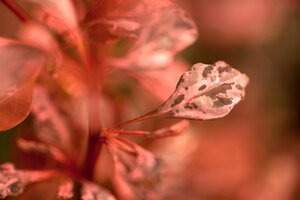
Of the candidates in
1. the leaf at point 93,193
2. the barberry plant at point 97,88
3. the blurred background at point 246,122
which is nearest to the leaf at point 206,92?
the barberry plant at point 97,88

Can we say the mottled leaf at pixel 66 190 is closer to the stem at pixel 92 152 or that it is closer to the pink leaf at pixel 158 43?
the stem at pixel 92 152

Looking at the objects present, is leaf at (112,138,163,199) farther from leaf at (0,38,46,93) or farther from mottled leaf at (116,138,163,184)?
leaf at (0,38,46,93)

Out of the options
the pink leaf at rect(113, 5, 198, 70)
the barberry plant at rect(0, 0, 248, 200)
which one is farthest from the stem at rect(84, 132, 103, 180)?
the pink leaf at rect(113, 5, 198, 70)

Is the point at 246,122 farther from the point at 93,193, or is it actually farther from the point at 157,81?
the point at 93,193

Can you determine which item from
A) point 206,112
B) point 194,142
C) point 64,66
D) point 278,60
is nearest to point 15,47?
point 64,66

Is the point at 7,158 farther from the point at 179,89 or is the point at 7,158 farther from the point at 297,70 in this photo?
the point at 297,70
